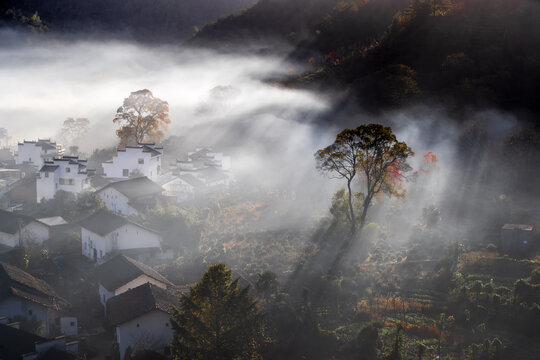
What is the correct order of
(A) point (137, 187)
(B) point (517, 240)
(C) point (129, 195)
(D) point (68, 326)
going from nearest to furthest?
(D) point (68, 326), (B) point (517, 240), (C) point (129, 195), (A) point (137, 187)

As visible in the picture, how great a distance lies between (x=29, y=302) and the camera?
1833 cm

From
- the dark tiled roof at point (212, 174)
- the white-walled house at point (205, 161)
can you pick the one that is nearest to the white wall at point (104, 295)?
the dark tiled roof at point (212, 174)

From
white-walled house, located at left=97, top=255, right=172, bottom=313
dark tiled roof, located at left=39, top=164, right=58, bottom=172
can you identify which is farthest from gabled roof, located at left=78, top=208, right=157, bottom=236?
dark tiled roof, located at left=39, top=164, right=58, bottom=172

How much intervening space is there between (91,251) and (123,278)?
660 cm

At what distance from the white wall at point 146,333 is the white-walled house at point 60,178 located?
63.6 ft

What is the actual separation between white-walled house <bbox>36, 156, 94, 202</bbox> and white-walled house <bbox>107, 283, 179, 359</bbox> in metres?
18.3

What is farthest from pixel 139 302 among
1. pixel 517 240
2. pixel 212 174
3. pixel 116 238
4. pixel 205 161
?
pixel 205 161

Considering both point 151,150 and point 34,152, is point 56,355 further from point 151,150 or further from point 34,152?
point 34,152

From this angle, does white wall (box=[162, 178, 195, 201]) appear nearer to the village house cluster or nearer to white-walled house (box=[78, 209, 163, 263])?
the village house cluster

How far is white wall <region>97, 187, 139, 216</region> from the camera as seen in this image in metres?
30.0

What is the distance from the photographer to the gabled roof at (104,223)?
24969 millimetres

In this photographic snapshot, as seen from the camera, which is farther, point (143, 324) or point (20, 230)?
point (20, 230)

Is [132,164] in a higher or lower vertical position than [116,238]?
higher

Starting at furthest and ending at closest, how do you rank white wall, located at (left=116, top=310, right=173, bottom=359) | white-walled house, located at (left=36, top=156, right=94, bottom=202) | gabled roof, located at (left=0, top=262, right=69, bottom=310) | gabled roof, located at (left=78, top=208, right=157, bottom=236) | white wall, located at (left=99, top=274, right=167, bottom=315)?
1. white-walled house, located at (left=36, top=156, right=94, bottom=202)
2. gabled roof, located at (left=78, top=208, right=157, bottom=236)
3. white wall, located at (left=99, top=274, right=167, bottom=315)
4. gabled roof, located at (left=0, top=262, right=69, bottom=310)
5. white wall, located at (left=116, top=310, right=173, bottom=359)
